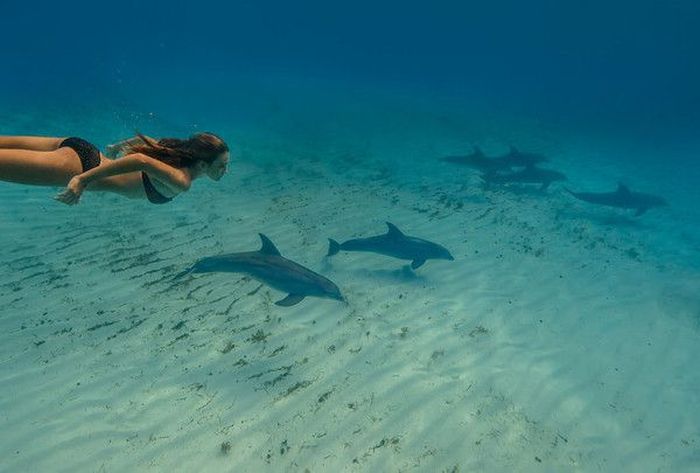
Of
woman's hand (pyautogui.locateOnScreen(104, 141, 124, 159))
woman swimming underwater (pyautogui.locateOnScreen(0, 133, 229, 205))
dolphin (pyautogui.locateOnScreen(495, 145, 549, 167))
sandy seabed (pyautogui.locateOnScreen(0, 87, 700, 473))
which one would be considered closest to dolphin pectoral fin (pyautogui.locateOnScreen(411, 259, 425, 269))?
sandy seabed (pyautogui.locateOnScreen(0, 87, 700, 473))

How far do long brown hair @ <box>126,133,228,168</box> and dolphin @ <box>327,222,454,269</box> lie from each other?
4.99m

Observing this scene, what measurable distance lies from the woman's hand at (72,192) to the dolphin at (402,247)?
5.93 meters

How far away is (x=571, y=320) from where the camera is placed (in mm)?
8148

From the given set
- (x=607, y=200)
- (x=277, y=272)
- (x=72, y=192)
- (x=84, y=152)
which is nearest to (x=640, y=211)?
(x=607, y=200)

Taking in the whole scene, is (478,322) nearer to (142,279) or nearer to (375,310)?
(375,310)

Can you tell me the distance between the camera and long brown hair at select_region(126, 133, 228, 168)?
4.37 meters

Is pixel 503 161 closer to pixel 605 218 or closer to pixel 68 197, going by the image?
pixel 605 218

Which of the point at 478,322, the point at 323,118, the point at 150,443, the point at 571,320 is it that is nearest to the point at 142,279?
the point at 150,443

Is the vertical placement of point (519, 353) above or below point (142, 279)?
below

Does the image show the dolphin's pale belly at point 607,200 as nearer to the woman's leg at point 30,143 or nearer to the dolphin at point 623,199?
the dolphin at point 623,199

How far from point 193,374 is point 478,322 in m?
4.67

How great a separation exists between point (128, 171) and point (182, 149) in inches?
24.8

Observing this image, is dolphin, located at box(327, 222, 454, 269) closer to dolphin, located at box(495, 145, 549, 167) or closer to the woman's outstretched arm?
the woman's outstretched arm

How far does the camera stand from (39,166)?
4.20 metres
